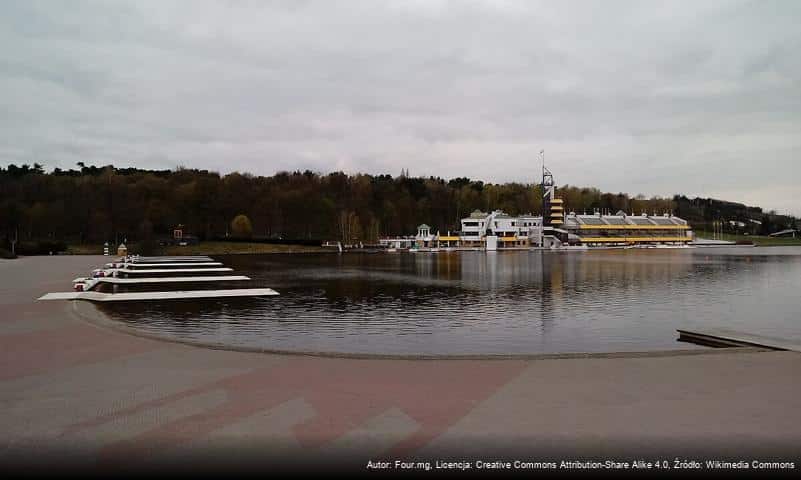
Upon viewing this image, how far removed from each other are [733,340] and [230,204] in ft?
309

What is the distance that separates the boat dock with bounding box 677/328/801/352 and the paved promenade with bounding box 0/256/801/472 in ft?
1.98

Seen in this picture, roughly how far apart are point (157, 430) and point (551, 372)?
5.08m

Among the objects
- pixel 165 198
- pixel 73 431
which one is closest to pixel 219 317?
pixel 73 431

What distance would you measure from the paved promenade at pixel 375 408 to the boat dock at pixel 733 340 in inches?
23.8

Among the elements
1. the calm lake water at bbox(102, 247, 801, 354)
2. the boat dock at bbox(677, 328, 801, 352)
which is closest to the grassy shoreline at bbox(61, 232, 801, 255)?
the calm lake water at bbox(102, 247, 801, 354)

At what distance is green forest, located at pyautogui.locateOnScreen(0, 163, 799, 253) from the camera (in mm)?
81750

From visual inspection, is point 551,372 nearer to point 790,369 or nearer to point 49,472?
point 790,369

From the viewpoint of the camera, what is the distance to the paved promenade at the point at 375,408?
5078 mm

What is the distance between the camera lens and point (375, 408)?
6.27m

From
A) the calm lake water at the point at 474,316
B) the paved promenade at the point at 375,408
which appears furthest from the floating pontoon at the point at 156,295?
the paved promenade at the point at 375,408

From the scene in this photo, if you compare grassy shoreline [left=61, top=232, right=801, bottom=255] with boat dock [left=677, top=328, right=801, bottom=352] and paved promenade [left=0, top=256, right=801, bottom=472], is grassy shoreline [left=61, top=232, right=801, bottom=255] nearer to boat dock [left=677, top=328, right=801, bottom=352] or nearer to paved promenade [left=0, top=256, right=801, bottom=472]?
paved promenade [left=0, top=256, right=801, bottom=472]

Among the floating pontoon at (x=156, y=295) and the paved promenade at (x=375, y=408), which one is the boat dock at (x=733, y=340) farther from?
the floating pontoon at (x=156, y=295)

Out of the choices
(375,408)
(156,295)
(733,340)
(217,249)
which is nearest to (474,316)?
(733,340)

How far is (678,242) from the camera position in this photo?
415 ft
